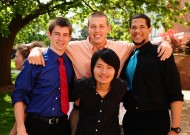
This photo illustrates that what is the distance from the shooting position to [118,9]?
1458 centimetres

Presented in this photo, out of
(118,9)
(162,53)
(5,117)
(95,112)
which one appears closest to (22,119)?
(95,112)

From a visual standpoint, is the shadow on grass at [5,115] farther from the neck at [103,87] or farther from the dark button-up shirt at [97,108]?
the neck at [103,87]

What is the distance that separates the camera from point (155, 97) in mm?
3520

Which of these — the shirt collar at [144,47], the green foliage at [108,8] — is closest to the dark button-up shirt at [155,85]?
the shirt collar at [144,47]

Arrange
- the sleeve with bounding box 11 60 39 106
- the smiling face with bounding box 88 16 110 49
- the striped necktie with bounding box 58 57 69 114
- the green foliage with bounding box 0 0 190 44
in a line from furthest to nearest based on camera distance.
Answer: the green foliage with bounding box 0 0 190 44
the smiling face with bounding box 88 16 110 49
the striped necktie with bounding box 58 57 69 114
the sleeve with bounding box 11 60 39 106

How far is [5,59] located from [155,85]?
1106cm

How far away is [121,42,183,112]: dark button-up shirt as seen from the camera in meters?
3.51

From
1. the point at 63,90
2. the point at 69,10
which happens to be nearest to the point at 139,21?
the point at 63,90

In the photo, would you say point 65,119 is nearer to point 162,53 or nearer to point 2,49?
point 162,53

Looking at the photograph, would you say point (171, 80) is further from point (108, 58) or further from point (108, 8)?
point (108, 8)

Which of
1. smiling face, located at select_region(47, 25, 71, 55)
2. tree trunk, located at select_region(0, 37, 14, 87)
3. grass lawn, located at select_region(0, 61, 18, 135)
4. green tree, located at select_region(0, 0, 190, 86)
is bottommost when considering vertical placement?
grass lawn, located at select_region(0, 61, 18, 135)

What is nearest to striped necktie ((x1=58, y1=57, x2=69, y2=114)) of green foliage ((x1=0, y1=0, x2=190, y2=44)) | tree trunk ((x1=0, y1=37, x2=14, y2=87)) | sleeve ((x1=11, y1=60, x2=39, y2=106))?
sleeve ((x1=11, y1=60, x2=39, y2=106))

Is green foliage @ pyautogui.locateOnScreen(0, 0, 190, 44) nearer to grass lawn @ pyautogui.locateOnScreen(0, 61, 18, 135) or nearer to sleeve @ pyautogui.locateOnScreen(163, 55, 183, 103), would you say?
grass lawn @ pyautogui.locateOnScreen(0, 61, 18, 135)

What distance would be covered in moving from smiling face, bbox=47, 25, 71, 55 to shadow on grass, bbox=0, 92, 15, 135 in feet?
13.4
